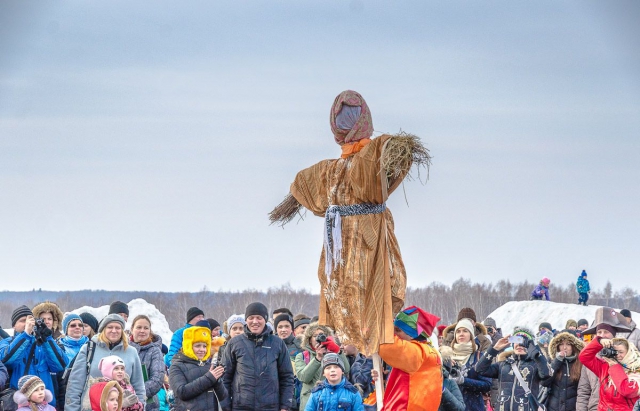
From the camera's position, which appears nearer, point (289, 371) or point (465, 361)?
point (289, 371)

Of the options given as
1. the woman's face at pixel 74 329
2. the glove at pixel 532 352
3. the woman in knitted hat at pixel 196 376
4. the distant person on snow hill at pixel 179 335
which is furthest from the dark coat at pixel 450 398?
the woman's face at pixel 74 329

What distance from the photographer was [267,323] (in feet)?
42.0

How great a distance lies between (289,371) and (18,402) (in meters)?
2.79

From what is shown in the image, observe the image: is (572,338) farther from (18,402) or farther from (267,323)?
(18,402)

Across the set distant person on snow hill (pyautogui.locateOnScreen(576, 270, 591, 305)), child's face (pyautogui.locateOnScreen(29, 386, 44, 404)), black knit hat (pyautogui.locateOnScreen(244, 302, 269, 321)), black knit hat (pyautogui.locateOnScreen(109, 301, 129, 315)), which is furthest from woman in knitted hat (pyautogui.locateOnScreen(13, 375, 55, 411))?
distant person on snow hill (pyautogui.locateOnScreen(576, 270, 591, 305))

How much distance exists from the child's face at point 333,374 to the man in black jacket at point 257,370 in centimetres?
39

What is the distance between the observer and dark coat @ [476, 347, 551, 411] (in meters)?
14.7

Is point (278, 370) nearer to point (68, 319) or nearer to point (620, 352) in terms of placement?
point (68, 319)

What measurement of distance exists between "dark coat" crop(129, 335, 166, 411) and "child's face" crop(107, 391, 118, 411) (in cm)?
161

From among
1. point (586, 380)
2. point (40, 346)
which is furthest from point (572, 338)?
point (40, 346)

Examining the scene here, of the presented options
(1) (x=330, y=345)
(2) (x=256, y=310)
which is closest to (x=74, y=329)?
(2) (x=256, y=310)

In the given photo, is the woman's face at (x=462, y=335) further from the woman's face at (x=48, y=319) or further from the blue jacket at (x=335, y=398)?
the woman's face at (x=48, y=319)

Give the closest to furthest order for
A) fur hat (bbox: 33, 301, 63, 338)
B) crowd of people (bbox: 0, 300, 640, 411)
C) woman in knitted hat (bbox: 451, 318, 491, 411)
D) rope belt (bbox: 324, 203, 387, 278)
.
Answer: rope belt (bbox: 324, 203, 387, 278), crowd of people (bbox: 0, 300, 640, 411), fur hat (bbox: 33, 301, 63, 338), woman in knitted hat (bbox: 451, 318, 491, 411)

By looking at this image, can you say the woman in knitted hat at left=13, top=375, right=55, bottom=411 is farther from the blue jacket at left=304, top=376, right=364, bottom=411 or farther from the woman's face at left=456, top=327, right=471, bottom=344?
the woman's face at left=456, top=327, right=471, bottom=344
